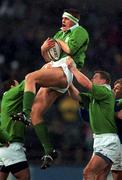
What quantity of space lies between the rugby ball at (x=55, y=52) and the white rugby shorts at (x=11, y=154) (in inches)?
44.4

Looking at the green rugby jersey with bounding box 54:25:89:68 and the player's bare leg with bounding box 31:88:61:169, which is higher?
the green rugby jersey with bounding box 54:25:89:68

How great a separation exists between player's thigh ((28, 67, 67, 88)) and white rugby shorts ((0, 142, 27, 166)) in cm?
94

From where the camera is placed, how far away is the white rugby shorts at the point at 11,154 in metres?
10.2

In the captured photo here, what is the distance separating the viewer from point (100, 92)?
9.83 metres

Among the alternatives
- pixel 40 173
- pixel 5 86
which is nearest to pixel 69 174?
pixel 40 173

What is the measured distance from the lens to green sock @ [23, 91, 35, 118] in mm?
9391

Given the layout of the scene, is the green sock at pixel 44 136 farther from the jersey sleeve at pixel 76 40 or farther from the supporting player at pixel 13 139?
the jersey sleeve at pixel 76 40

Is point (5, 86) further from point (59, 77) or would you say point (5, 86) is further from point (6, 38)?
point (6, 38)

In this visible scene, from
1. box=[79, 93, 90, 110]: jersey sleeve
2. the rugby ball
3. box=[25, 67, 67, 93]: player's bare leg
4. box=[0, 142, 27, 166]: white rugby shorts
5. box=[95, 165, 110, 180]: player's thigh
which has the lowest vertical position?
box=[95, 165, 110, 180]: player's thigh

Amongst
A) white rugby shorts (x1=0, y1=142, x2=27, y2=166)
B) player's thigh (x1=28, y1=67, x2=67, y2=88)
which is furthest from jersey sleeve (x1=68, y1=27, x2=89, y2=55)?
white rugby shorts (x1=0, y1=142, x2=27, y2=166)

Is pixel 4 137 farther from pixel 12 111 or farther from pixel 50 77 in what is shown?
pixel 50 77

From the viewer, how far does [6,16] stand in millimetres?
14562

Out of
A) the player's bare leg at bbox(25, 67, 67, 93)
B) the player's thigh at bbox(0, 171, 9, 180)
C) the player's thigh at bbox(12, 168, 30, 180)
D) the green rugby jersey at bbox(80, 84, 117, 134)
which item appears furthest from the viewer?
A: the player's thigh at bbox(0, 171, 9, 180)

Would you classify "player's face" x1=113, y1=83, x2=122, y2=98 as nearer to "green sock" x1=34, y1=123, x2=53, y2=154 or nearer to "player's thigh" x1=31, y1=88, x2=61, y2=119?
"player's thigh" x1=31, y1=88, x2=61, y2=119
